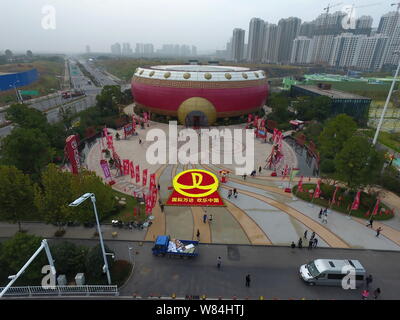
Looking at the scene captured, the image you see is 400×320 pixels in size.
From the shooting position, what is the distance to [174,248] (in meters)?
21.9

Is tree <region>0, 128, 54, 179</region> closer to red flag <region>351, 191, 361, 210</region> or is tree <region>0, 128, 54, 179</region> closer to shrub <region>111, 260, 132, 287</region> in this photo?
shrub <region>111, 260, 132, 287</region>

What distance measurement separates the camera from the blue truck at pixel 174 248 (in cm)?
2158

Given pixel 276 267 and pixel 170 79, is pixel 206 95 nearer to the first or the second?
pixel 170 79

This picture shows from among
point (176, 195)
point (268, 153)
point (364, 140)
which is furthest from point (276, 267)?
point (268, 153)

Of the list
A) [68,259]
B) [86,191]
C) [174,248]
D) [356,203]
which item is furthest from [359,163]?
[68,259]

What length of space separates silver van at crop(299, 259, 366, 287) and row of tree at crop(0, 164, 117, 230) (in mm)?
19047

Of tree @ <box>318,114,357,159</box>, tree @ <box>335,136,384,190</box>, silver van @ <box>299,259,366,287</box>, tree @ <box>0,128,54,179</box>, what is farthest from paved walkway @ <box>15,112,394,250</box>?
tree @ <box>318,114,357,159</box>

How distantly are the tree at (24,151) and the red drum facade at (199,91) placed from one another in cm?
3134

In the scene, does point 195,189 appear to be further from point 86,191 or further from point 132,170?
point 86,191

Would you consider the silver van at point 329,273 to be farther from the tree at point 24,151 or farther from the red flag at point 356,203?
the tree at point 24,151

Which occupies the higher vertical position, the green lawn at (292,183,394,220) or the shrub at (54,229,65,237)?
the shrub at (54,229,65,237)

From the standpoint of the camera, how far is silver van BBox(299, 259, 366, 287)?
19.1m

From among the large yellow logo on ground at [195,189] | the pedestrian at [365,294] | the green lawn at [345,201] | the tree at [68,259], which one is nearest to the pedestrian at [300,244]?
the pedestrian at [365,294]

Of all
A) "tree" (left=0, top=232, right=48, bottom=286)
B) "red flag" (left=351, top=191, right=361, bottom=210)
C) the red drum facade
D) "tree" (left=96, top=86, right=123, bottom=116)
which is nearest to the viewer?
"tree" (left=0, top=232, right=48, bottom=286)
